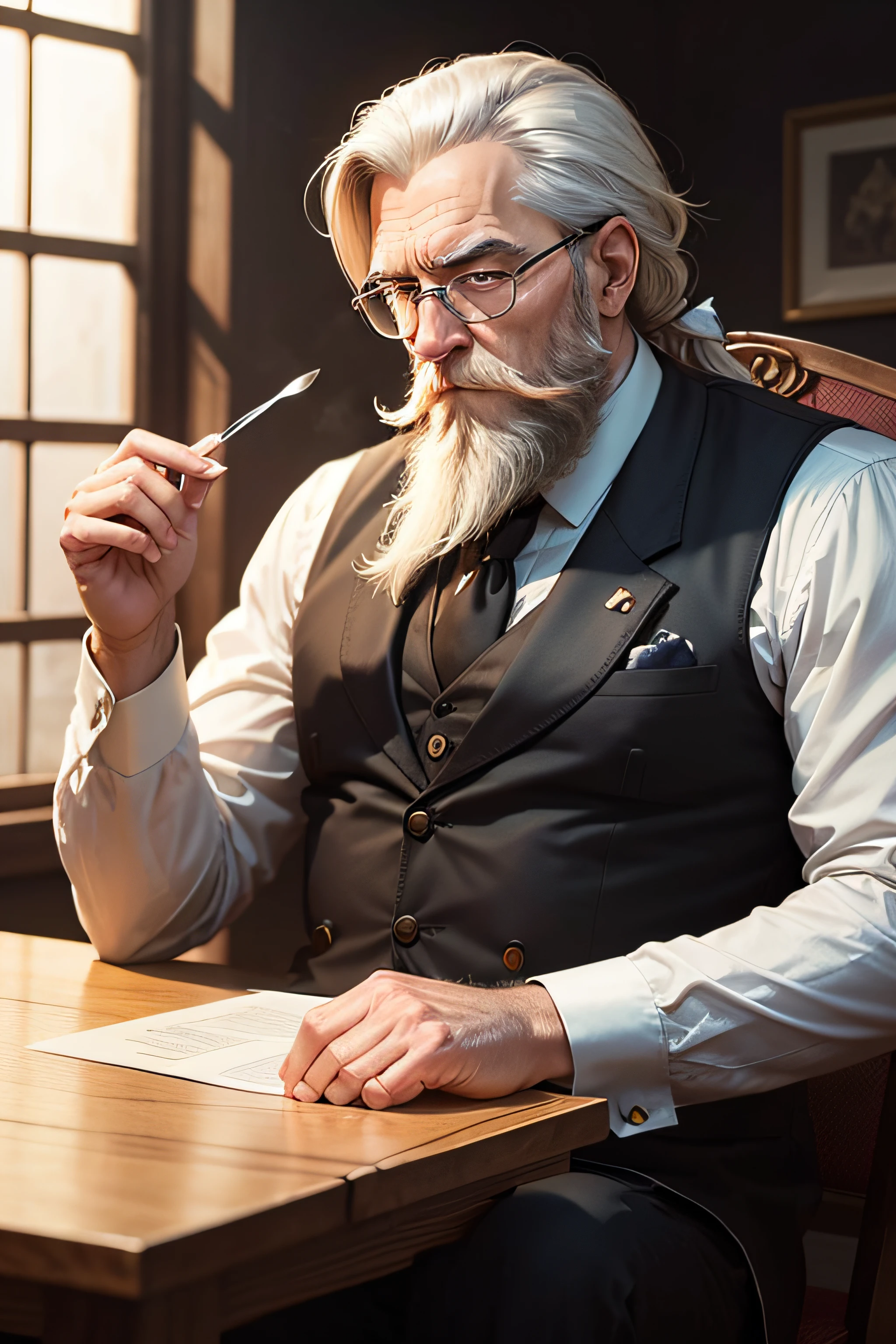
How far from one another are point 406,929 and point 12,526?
1.42m

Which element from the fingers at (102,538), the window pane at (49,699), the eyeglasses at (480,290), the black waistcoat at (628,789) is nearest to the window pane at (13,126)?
the window pane at (49,699)

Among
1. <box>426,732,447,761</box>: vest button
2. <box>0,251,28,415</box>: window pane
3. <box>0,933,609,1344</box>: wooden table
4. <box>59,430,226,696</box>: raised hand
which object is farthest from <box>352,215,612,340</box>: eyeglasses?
<box>0,251,28,415</box>: window pane

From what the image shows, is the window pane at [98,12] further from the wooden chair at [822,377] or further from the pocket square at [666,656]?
the pocket square at [666,656]

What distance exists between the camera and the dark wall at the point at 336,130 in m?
2.61

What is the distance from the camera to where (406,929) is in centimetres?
138

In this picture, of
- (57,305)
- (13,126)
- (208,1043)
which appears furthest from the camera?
(57,305)

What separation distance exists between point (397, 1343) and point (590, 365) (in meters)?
0.97

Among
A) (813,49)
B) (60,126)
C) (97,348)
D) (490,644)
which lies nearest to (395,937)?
(490,644)

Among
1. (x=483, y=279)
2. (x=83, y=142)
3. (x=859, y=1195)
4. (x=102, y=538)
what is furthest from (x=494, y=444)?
(x=83, y=142)

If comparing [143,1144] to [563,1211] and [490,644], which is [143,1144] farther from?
[490,644]

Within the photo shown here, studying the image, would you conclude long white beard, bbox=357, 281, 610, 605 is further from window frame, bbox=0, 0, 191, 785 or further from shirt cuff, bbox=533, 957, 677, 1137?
window frame, bbox=0, 0, 191, 785

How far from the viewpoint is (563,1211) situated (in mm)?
984

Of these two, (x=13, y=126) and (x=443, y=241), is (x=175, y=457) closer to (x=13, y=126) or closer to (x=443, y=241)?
(x=443, y=241)

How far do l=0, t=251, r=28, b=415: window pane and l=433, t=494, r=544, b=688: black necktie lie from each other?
121cm
